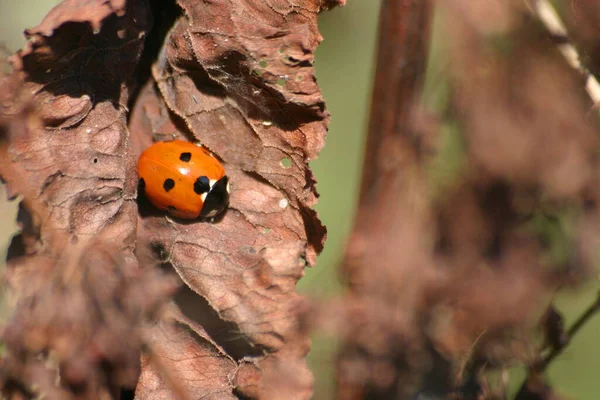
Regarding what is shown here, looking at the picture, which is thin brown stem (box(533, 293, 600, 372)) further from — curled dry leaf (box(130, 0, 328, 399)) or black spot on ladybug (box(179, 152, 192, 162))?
black spot on ladybug (box(179, 152, 192, 162))

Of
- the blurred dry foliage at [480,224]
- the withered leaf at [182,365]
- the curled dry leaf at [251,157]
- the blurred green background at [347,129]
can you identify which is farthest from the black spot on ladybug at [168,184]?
the blurred green background at [347,129]

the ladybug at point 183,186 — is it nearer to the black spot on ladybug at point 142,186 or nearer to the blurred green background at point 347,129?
the black spot on ladybug at point 142,186

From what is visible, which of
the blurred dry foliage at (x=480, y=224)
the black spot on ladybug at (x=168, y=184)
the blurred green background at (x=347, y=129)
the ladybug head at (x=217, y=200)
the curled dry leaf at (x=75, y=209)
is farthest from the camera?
the blurred green background at (x=347, y=129)

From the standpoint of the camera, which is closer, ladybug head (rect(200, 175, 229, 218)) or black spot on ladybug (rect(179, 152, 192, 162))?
ladybug head (rect(200, 175, 229, 218))

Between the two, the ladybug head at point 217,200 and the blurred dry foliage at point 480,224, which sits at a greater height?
the blurred dry foliage at point 480,224

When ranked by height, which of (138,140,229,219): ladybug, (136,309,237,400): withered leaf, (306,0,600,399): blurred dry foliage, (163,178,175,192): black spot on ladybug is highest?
(306,0,600,399): blurred dry foliage

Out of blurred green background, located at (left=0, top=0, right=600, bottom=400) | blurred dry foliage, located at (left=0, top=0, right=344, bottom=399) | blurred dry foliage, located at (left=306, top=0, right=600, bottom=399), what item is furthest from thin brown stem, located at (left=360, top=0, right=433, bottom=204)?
blurred green background, located at (left=0, top=0, right=600, bottom=400)

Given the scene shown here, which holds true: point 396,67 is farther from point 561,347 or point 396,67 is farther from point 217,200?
point 561,347

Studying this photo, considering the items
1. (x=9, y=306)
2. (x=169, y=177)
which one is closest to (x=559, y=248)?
(x=9, y=306)
